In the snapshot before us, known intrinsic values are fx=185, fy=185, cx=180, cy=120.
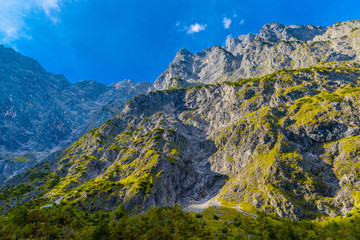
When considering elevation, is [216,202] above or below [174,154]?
below

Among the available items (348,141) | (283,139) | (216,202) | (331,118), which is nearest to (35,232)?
(216,202)

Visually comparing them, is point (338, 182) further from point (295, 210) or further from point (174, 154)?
point (174, 154)

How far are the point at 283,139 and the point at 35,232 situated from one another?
153858mm

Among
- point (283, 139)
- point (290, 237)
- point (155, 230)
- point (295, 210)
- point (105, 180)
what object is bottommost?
point (295, 210)

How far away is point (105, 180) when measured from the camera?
547ft

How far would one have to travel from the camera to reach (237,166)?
16338 cm

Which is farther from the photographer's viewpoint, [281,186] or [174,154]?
[174,154]

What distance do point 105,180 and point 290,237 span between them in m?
155

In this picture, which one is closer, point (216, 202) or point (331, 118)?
point (216, 202)

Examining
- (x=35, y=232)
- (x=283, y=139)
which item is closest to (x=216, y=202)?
(x=283, y=139)

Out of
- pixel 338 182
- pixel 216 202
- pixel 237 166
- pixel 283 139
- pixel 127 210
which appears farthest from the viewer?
pixel 237 166

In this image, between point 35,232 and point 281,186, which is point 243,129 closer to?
point 281,186

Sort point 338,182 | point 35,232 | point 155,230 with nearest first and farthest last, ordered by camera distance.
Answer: point 155,230
point 35,232
point 338,182

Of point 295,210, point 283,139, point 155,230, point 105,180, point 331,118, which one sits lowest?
point 295,210
